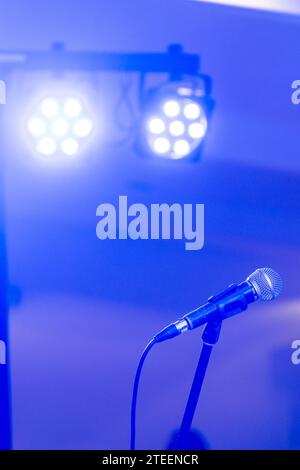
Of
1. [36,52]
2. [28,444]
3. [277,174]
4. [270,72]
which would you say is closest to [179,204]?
[277,174]

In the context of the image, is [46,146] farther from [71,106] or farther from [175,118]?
[175,118]

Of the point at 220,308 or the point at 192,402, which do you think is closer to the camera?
the point at 220,308

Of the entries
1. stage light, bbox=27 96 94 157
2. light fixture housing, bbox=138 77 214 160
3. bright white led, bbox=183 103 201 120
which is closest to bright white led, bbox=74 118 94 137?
stage light, bbox=27 96 94 157

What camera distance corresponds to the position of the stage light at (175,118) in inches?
66.4

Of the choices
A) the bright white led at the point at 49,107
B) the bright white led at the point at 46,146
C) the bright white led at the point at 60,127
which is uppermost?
the bright white led at the point at 49,107

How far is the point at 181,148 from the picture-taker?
1709 millimetres

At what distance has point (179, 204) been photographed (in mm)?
1743

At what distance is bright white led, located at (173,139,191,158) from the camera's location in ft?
5.59

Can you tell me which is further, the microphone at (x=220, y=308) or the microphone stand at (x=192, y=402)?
the microphone stand at (x=192, y=402)

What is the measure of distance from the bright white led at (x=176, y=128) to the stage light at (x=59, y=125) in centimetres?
23

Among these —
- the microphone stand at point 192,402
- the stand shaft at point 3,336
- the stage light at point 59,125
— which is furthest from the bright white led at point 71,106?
the microphone stand at point 192,402

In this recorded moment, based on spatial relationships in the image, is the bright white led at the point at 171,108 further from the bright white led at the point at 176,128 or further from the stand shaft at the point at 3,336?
the stand shaft at the point at 3,336

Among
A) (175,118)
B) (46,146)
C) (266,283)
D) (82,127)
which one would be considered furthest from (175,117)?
(266,283)

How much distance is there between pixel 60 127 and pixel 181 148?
1.12ft
